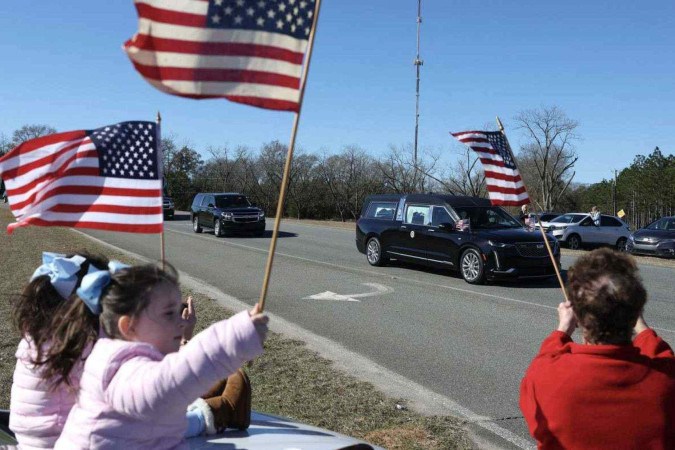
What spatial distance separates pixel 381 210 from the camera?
16.4 metres

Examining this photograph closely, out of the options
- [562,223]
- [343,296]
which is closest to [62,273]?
[343,296]

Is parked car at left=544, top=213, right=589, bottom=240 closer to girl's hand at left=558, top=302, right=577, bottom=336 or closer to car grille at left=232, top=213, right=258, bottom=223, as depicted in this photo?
car grille at left=232, top=213, right=258, bottom=223

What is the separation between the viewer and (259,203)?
61344 millimetres

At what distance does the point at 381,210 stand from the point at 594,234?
39.6 ft

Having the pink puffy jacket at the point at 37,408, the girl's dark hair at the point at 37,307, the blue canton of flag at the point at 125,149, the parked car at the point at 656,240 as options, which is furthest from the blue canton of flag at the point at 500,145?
the parked car at the point at 656,240

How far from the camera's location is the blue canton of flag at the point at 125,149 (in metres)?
3.57

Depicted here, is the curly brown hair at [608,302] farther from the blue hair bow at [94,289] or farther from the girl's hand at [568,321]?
the blue hair bow at [94,289]

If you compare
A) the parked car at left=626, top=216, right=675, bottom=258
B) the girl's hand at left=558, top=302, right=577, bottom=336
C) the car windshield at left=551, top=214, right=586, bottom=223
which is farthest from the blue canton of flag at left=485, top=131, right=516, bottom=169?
the car windshield at left=551, top=214, right=586, bottom=223

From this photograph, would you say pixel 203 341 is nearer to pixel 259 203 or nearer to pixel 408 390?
pixel 408 390

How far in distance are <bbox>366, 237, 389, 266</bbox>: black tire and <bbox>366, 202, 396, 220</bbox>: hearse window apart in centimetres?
62

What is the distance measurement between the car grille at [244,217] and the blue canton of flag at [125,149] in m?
23.0

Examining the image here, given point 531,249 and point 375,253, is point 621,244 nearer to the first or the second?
point 375,253

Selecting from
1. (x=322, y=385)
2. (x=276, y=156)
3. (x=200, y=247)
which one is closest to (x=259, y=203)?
(x=276, y=156)

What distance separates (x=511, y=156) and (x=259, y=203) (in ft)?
187
